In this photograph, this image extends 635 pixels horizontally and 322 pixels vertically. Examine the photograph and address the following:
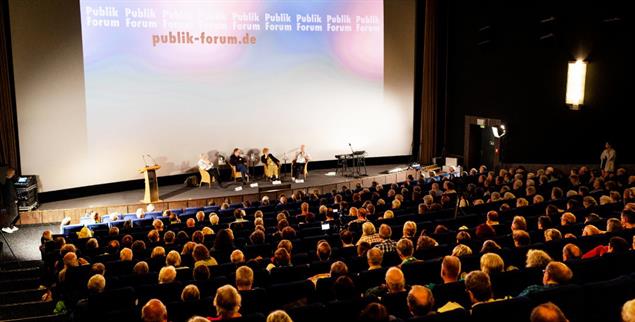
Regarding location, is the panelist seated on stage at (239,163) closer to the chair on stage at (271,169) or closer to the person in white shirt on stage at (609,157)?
the chair on stage at (271,169)

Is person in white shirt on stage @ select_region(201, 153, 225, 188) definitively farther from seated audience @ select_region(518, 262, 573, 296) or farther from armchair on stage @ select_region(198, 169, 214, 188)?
seated audience @ select_region(518, 262, 573, 296)

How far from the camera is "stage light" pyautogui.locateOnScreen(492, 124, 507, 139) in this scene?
16812 millimetres

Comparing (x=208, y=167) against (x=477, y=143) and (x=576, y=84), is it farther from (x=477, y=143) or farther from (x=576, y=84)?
(x=576, y=84)

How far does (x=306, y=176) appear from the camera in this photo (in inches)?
672

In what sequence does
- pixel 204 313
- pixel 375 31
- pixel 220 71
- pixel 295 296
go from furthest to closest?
pixel 375 31, pixel 220 71, pixel 295 296, pixel 204 313

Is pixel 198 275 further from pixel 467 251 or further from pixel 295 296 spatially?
pixel 467 251

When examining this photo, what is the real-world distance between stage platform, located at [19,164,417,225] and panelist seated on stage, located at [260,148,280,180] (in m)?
0.30

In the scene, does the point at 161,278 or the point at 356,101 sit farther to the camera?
the point at 356,101

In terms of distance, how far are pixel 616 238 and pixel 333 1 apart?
12.8 m

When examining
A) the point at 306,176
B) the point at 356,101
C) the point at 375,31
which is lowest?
the point at 306,176

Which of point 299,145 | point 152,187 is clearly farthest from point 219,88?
point 152,187

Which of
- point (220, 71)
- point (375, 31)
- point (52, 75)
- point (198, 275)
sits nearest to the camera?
point (198, 275)

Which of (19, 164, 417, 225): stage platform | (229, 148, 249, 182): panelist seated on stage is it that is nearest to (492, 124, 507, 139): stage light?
(19, 164, 417, 225): stage platform

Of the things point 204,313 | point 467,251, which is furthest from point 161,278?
point 467,251
